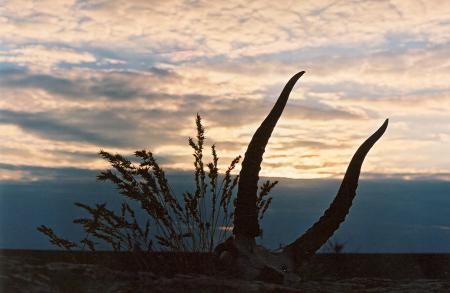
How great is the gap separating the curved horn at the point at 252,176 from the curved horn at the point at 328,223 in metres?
0.43

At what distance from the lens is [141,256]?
4.06m

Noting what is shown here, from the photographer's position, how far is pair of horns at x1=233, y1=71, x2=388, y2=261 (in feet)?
13.3

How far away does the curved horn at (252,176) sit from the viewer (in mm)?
4035

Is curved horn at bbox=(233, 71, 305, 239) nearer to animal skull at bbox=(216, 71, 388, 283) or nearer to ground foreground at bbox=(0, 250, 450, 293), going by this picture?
animal skull at bbox=(216, 71, 388, 283)

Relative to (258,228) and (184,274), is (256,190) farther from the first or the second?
(184,274)

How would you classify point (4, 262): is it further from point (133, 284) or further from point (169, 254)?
point (169, 254)

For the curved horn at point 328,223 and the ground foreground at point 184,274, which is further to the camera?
the curved horn at point 328,223

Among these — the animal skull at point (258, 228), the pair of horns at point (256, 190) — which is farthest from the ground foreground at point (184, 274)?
the pair of horns at point (256, 190)

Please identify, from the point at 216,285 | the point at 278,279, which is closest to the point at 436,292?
the point at 278,279

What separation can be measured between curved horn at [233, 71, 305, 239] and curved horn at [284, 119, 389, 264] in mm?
428

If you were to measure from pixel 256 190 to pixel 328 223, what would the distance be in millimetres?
670

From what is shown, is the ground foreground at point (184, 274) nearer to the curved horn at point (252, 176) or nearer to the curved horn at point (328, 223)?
the curved horn at point (328, 223)

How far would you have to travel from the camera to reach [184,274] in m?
3.48

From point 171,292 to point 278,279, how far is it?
3.94 feet
